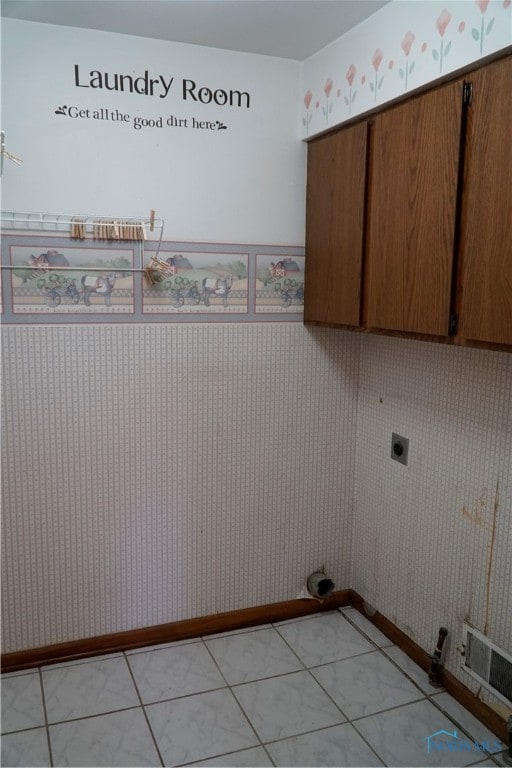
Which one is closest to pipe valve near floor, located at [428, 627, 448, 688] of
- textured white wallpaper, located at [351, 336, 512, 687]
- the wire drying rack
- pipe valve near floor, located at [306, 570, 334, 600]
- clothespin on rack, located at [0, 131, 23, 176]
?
textured white wallpaper, located at [351, 336, 512, 687]

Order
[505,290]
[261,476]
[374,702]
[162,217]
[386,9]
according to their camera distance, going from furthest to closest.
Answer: [261,476] → [162,217] → [374,702] → [386,9] → [505,290]

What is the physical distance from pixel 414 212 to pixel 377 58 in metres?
0.51

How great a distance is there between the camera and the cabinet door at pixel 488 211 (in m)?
1.44

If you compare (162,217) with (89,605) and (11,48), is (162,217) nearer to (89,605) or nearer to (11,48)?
(11,48)

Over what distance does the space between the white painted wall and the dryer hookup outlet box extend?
0.83 metres

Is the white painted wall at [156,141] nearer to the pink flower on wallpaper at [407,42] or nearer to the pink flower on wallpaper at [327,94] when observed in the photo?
the pink flower on wallpaper at [327,94]

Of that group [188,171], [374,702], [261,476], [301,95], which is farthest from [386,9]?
[374,702]

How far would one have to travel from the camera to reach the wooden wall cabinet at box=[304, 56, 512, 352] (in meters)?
1.47

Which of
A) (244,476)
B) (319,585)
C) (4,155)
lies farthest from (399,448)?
(4,155)

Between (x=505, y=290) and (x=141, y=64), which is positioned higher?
(x=141, y=64)

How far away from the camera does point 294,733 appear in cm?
185

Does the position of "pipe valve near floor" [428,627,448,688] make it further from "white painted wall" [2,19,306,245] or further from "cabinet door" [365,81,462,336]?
"white painted wall" [2,19,306,245]

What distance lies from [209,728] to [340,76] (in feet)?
6.88

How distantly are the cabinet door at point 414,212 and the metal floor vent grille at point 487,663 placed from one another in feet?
3.18
